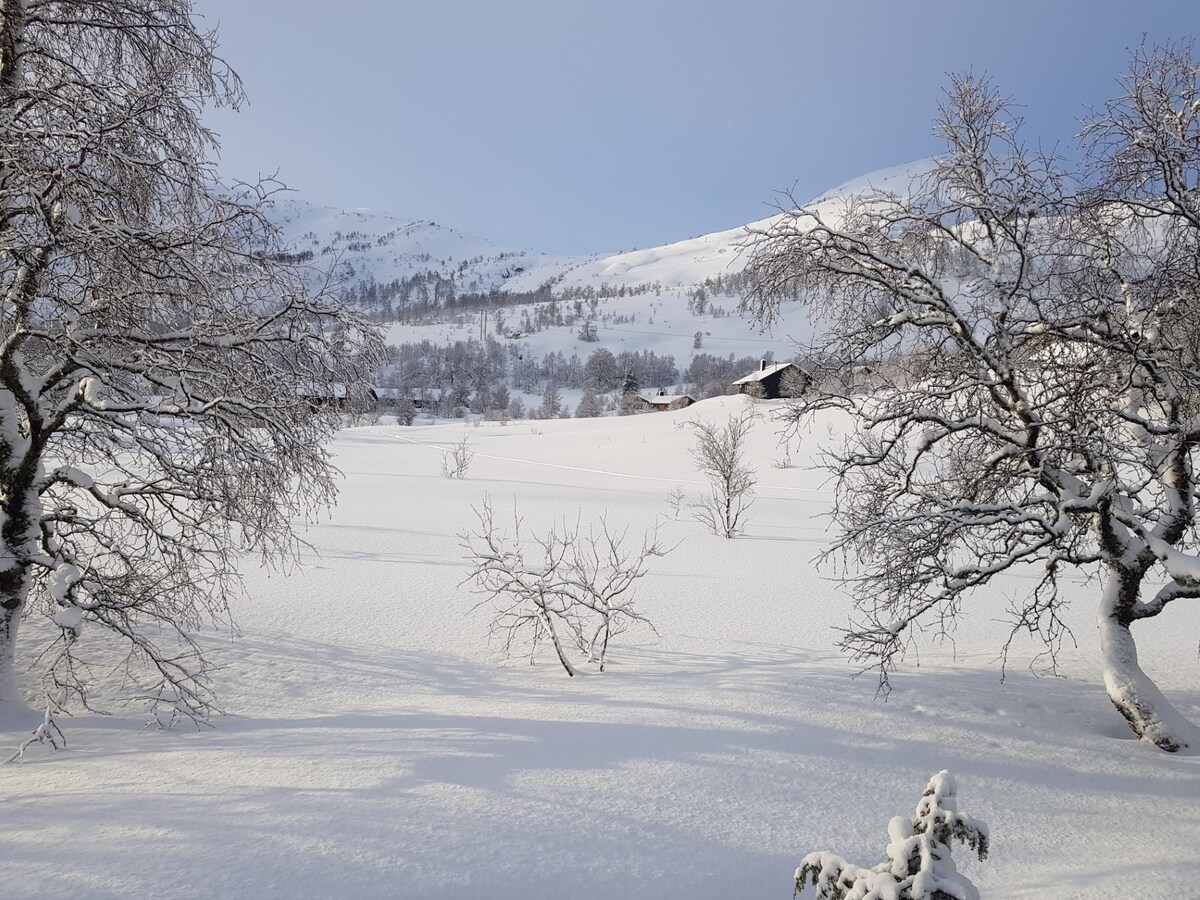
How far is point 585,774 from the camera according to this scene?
4.41 metres

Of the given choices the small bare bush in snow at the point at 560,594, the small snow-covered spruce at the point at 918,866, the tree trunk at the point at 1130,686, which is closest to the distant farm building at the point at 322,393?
the small bare bush in snow at the point at 560,594

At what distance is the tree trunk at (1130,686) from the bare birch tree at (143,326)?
245 inches

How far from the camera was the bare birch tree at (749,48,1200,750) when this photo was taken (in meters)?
4.86

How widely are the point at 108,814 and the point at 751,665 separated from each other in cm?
565

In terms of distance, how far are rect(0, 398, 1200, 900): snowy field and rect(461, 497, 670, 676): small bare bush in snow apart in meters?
0.46

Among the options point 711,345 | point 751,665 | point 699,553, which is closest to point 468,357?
point 711,345

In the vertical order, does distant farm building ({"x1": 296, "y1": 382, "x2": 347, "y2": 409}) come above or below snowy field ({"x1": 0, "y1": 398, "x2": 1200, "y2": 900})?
above

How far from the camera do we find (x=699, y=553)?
1549cm

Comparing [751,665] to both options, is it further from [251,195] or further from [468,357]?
[468,357]

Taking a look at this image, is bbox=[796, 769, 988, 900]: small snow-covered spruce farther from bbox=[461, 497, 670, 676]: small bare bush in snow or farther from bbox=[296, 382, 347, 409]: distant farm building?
bbox=[461, 497, 670, 676]: small bare bush in snow

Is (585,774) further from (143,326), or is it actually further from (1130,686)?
(143,326)

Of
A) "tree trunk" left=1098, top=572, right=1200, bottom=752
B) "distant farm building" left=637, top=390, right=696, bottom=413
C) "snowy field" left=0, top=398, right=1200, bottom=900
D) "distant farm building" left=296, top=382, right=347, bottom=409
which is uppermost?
"distant farm building" left=637, top=390, right=696, bottom=413

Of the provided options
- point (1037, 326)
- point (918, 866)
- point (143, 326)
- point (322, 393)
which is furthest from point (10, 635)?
point (1037, 326)

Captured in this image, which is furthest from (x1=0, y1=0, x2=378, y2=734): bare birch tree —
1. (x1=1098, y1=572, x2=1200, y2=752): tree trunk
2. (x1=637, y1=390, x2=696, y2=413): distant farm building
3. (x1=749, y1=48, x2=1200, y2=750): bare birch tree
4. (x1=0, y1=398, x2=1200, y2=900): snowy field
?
(x1=637, y1=390, x2=696, y2=413): distant farm building
